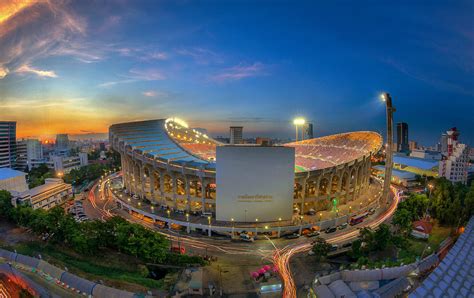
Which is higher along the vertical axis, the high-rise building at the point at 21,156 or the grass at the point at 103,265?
the high-rise building at the point at 21,156

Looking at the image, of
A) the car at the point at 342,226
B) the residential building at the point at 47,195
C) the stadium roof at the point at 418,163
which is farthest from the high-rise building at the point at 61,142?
the stadium roof at the point at 418,163

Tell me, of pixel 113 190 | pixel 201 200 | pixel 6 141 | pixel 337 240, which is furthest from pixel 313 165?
pixel 6 141

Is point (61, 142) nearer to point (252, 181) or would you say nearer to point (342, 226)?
point (252, 181)

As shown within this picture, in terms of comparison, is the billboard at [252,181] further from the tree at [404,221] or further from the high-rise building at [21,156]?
the high-rise building at [21,156]

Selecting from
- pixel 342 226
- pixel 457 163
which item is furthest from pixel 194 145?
pixel 457 163

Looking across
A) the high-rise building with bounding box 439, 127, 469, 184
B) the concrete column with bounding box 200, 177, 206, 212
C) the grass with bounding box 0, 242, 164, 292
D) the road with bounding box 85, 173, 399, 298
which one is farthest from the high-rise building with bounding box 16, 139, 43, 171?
the high-rise building with bounding box 439, 127, 469, 184
